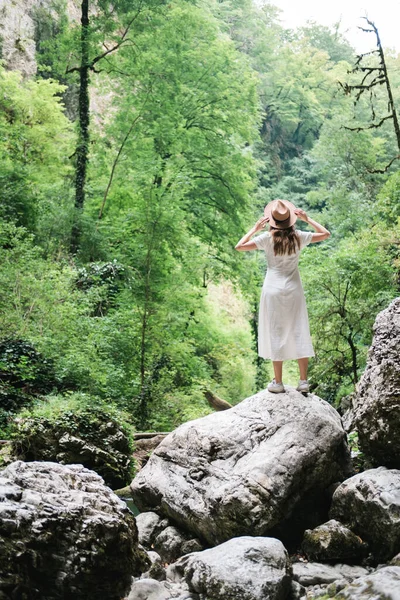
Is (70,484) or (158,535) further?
(158,535)

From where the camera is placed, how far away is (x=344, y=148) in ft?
102

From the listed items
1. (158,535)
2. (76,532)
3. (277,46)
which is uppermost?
(277,46)

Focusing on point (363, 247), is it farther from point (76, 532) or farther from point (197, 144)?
point (76, 532)

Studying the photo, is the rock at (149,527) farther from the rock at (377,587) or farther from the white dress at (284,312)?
the rock at (377,587)

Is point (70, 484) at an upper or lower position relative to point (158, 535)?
upper

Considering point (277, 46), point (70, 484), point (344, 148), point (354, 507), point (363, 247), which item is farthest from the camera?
point (277, 46)

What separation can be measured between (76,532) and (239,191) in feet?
56.4

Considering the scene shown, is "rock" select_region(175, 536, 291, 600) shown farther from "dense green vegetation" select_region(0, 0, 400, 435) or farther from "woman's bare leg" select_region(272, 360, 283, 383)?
"dense green vegetation" select_region(0, 0, 400, 435)

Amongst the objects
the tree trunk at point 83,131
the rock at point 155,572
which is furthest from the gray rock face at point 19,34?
the rock at point 155,572

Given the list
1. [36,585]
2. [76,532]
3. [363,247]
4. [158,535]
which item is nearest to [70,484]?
[76,532]

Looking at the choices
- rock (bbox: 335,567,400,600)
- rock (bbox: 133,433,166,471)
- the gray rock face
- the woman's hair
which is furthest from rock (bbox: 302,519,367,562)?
the gray rock face

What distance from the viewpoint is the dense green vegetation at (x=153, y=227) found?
1311 centimetres

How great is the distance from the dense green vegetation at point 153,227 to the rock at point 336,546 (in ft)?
17.6

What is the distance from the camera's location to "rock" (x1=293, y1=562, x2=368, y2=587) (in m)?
5.36
